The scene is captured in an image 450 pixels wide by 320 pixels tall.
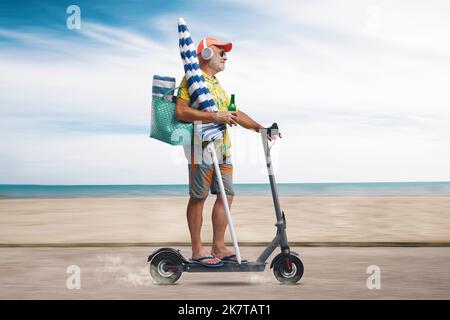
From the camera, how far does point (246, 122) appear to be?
6410mm

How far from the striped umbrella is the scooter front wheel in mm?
1240

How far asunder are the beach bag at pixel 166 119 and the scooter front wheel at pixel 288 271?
136 centimetres

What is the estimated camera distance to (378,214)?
51.4ft

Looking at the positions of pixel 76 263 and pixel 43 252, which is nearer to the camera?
pixel 76 263

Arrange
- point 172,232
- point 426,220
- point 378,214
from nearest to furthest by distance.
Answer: point 172,232 → point 426,220 → point 378,214

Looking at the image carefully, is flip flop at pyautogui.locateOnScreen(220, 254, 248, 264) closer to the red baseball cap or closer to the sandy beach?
the red baseball cap

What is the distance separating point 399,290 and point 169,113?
2506 millimetres

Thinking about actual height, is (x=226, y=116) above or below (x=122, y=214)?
below

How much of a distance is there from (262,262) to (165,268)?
2.84 feet

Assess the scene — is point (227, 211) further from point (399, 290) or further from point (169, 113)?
point (399, 290)

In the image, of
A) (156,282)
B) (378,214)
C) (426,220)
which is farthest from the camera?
(378,214)

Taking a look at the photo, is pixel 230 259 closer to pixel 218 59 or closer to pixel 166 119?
pixel 166 119

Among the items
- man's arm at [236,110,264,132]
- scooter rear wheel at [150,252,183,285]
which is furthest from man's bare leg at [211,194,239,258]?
man's arm at [236,110,264,132]

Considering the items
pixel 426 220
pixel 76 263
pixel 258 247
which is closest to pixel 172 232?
pixel 258 247
